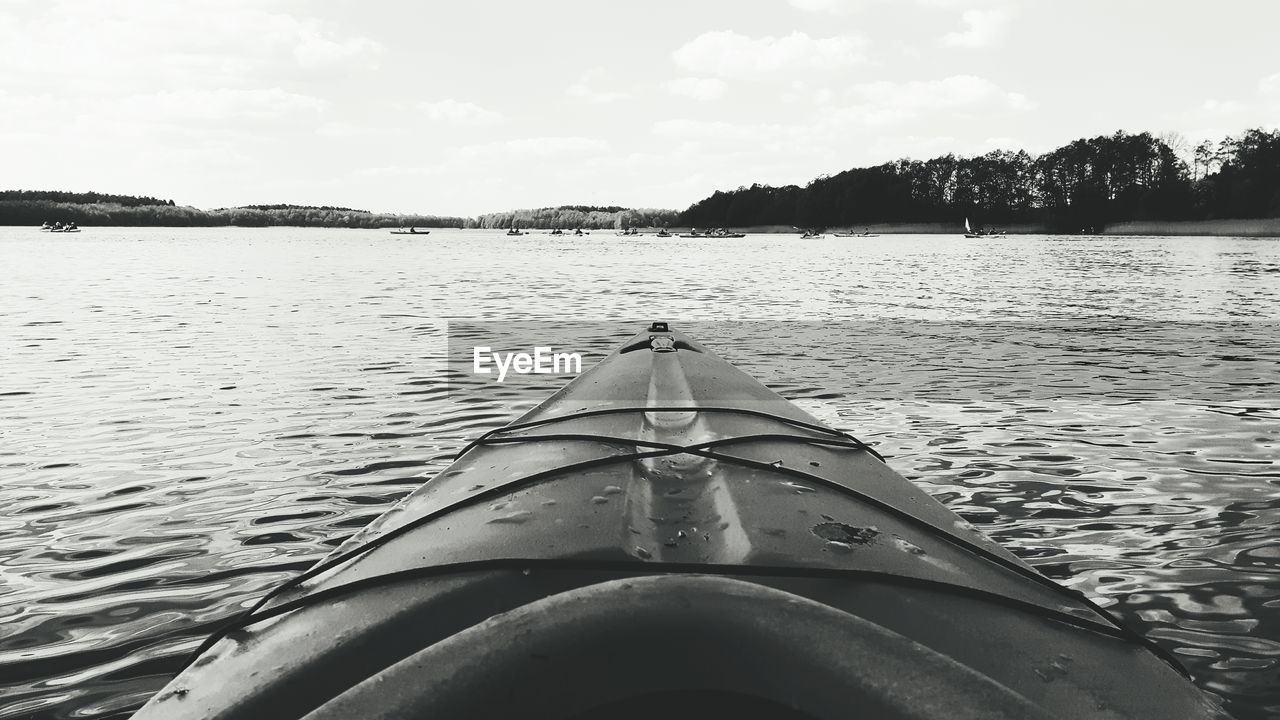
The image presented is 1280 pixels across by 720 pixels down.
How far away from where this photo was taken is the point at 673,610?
1.28 meters

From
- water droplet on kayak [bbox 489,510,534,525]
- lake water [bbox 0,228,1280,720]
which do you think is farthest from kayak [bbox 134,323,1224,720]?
lake water [bbox 0,228,1280,720]

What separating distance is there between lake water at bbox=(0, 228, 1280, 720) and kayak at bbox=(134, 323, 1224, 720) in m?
1.70

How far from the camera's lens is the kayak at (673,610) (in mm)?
1204

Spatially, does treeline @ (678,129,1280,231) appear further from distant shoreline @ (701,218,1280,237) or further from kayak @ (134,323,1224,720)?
kayak @ (134,323,1224,720)

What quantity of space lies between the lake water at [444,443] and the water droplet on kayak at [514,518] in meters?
1.89

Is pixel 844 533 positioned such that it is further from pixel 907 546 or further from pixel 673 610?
pixel 673 610

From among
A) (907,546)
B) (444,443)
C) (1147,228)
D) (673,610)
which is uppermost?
(1147,228)

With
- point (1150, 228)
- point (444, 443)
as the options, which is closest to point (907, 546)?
point (444, 443)

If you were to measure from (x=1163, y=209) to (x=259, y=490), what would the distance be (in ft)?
385

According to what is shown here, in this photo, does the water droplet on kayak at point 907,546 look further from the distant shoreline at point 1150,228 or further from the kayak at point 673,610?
the distant shoreline at point 1150,228

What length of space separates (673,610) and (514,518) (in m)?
1.35

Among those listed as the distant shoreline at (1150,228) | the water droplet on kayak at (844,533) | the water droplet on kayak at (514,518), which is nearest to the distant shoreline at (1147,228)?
the distant shoreline at (1150,228)

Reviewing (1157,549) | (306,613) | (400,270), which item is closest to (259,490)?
(306,613)

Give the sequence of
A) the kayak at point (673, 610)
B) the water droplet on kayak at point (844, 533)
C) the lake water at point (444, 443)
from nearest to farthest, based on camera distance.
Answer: the kayak at point (673, 610) < the water droplet on kayak at point (844, 533) < the lake water at point (444, 443)
